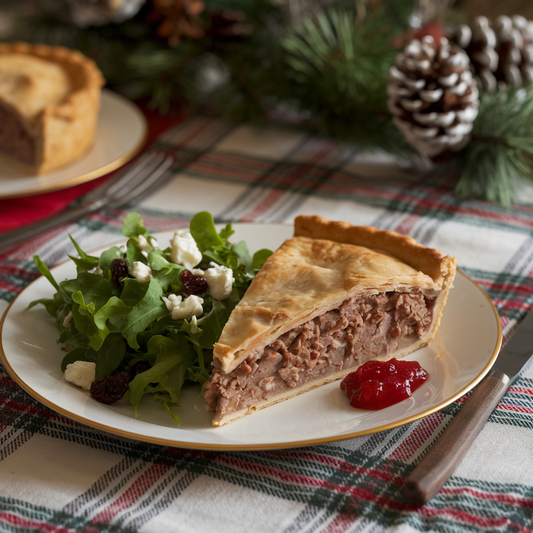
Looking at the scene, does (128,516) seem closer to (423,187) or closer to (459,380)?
(459,380)

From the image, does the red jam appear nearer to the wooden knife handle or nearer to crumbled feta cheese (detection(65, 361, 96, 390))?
the wooden knife handle

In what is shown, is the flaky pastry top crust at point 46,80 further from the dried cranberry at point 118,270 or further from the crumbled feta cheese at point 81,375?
the crumbled feta cheese at point 81,375

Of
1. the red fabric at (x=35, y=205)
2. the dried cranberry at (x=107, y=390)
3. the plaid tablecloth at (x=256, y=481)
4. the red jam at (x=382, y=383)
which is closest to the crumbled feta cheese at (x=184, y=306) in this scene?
the dried cranberry at (x=107, y=390)

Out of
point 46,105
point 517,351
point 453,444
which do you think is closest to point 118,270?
point 453,444

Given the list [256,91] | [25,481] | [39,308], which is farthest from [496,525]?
[256,91]

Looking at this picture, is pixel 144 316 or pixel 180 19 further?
pixel 180 19

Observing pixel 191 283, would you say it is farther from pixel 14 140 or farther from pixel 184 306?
pixel 14 140
